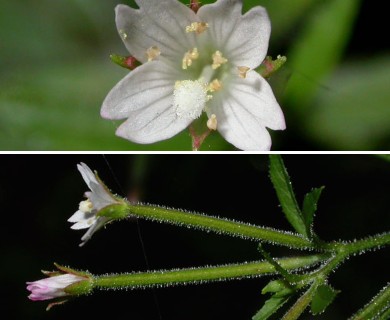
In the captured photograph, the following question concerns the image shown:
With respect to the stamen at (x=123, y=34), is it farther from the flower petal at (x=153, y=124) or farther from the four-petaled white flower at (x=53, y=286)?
the four-petaled white flower at (x=53, y=286)

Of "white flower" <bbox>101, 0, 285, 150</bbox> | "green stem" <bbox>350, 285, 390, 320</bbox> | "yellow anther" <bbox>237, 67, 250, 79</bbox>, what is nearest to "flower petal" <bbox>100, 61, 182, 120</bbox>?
"white flower" <bbox>101, 0, 285, 150</bbox>

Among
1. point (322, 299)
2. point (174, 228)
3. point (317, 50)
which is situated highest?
point (317, 50)

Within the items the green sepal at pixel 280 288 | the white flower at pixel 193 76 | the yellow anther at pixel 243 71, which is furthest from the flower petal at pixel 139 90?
the green sepal at pixel 280 288

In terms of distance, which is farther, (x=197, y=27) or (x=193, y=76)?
(x=193, y=76)

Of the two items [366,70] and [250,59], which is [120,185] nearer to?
[250,59]

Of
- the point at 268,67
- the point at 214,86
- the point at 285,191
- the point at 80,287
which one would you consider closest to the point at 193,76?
the point at 214,86

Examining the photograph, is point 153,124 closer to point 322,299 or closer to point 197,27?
point 197,27

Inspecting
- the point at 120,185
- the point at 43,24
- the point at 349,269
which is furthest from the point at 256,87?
the point at 43,24
